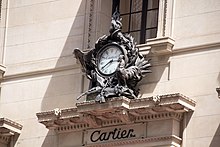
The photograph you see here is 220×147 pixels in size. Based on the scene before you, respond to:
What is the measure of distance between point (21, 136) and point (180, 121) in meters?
5.10

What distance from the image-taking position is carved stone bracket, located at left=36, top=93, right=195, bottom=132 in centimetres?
3431

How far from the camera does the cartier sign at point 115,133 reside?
35.2 metres

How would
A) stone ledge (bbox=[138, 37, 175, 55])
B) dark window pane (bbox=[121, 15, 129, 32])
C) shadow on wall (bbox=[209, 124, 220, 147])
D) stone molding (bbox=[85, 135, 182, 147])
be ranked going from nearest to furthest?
shadow on wall (bbox=[209, 124, 220, 147]) → stone molding (bbox=[85, 135, 182, 147]) → stone ledge (bbox=[138, 37, 175, 55]) → dark window pane (bbox=[121, 15, 129, 32])

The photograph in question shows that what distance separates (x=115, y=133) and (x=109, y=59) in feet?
6.32

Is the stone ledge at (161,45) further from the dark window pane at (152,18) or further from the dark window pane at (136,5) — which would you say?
the dark window pane at (136,5)

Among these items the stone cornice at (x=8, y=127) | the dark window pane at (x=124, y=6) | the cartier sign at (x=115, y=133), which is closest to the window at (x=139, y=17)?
the dark window pane at (x=124, y=6)

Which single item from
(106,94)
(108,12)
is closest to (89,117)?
(106,94)

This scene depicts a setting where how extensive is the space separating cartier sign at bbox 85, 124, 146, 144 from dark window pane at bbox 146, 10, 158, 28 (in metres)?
2.94

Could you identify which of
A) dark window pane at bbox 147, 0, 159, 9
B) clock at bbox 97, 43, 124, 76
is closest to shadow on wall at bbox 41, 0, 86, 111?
clock at bbox 97, 43, 124, 76

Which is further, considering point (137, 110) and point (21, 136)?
point (21, 136)

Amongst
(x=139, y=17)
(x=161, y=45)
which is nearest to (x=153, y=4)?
(x=139, y=17)

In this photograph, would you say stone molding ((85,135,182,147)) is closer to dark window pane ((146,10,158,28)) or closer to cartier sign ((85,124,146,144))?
cartier sign ((85,124,146,144))

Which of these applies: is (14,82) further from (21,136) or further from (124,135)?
(124,135)

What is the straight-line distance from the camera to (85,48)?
3719 centimetres
